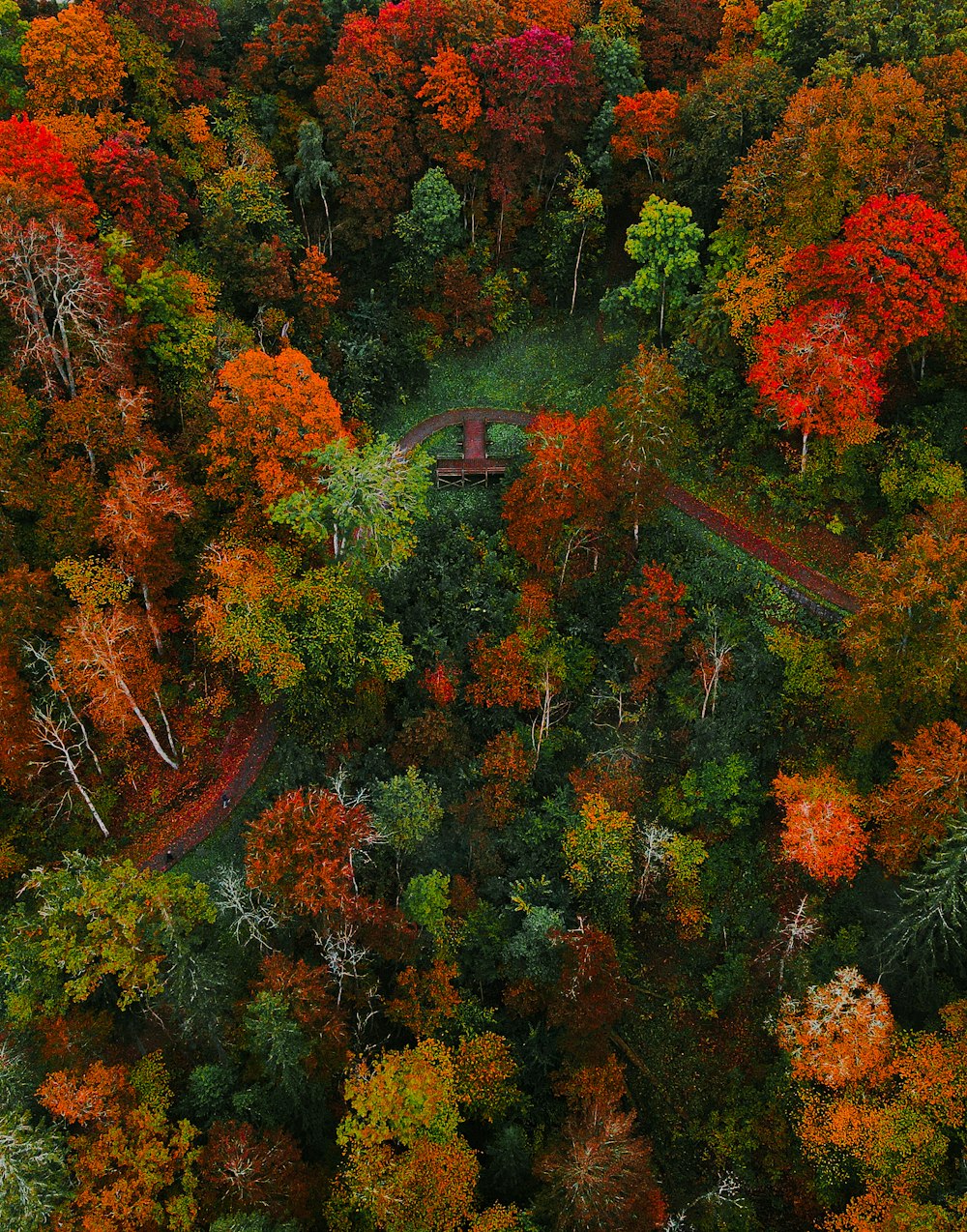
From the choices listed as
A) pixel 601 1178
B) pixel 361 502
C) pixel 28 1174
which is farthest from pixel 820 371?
pixel 28 1174

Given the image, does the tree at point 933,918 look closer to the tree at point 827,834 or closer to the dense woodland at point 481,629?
the dense woodland at point 481,629

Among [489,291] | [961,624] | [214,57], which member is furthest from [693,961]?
[214,57]

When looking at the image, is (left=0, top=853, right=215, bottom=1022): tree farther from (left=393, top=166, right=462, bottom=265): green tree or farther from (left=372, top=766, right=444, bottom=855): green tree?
(left=393, top=166, right=462, bottom=265): green tree

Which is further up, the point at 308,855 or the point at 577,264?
the point at 577,264

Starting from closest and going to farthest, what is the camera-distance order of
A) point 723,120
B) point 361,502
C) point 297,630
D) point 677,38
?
point 361,502
point 297,630
point 723,120
point 677,38

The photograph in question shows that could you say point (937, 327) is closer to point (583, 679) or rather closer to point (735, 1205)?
point (583, 679)

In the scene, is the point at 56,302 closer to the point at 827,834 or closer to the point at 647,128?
the point at 647,128
